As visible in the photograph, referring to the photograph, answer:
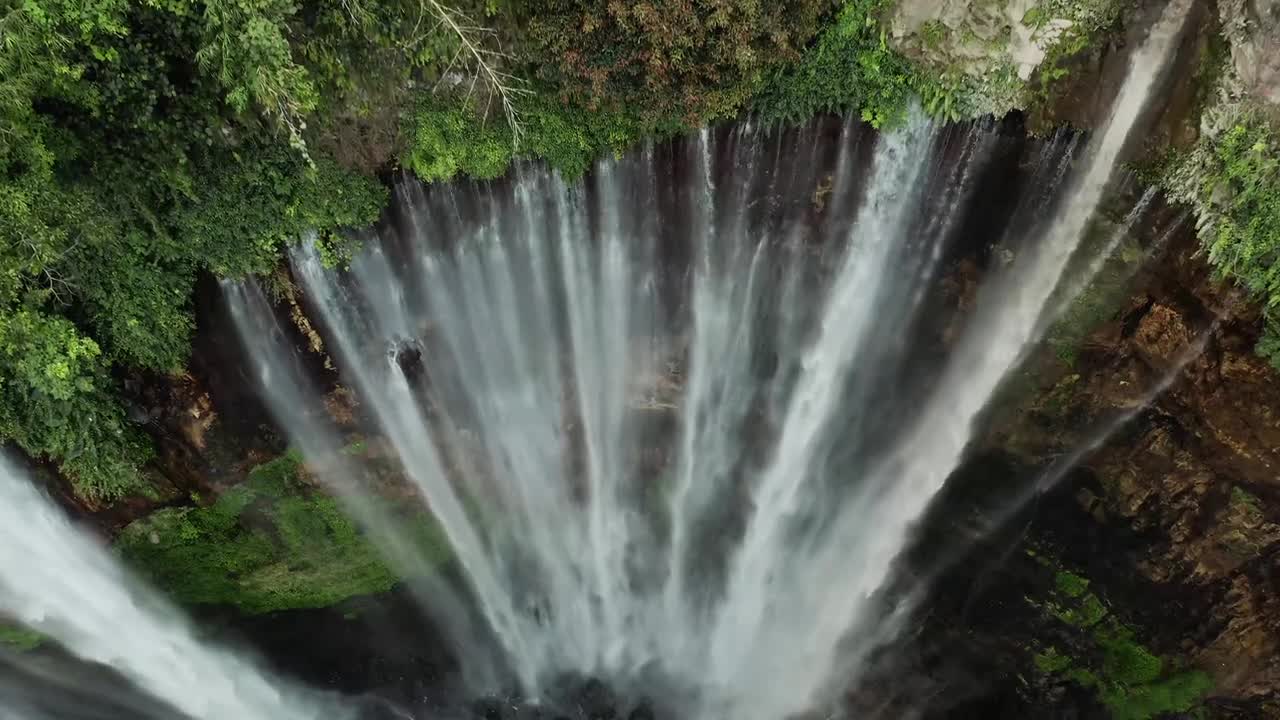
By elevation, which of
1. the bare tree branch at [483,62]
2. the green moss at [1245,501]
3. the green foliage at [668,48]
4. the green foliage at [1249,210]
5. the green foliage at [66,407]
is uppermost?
the bare tree branch at [483,62]

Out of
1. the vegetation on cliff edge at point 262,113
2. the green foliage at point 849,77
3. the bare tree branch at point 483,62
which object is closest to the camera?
the vegetation on cliff edge at point 262,113

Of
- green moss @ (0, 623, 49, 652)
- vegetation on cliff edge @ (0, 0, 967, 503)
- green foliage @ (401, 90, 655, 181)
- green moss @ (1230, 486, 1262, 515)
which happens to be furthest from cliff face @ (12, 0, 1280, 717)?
green foliage @ (401, 90, 655, 181)

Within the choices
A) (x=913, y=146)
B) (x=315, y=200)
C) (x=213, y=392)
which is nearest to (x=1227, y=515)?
(x=913, y=146)

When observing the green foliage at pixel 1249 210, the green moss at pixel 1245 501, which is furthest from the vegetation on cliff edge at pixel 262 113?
the green moss at pixel 1245 501

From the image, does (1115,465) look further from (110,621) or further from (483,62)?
(110,621)

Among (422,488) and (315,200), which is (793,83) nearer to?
(315,200)

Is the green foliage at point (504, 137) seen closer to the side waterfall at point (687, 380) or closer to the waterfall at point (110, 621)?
the side waterfall at point (687, 380)

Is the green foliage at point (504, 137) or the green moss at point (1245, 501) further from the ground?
the green foliage at point (504, 137)

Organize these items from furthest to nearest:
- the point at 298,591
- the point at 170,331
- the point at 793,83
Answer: the point at 298,591, the point at 170,331, the point at 793,83
